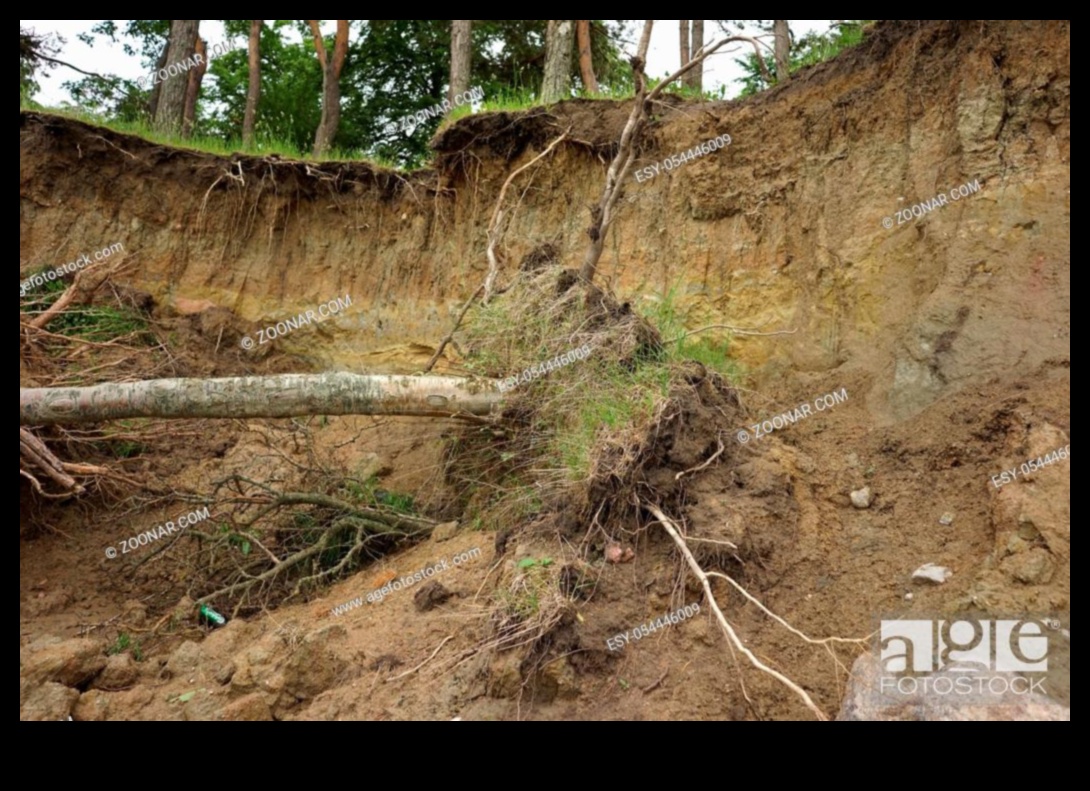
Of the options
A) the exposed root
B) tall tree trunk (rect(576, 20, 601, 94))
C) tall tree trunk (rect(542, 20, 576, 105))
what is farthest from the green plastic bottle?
tall tree trunk (rect(576, 20, 601, 94))

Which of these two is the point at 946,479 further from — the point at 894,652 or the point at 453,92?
the point at 453,92

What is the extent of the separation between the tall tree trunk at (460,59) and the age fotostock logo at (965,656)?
9.34 metres

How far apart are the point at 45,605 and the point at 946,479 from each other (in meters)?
6.20

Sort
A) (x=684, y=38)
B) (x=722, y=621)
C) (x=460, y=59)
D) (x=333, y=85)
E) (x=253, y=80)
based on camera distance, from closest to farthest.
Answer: (x=722, y=621), (x=460, y=59), (x=684, y=38), (x=333, y=85), (x=253, y=80)

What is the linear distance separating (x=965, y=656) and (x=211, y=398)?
4957mm

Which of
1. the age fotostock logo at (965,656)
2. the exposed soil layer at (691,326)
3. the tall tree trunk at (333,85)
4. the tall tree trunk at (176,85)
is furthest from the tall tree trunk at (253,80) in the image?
the age fotostock logo at (965,656)

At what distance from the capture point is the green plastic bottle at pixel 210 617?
5.47 metres

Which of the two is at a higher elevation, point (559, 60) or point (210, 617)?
point (559, 60)

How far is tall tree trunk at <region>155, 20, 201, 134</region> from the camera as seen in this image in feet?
36.5

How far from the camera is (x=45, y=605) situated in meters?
5.82

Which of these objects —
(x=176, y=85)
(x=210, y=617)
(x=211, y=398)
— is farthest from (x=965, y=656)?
(x=176, y=85)

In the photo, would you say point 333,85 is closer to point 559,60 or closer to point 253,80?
point 253,80

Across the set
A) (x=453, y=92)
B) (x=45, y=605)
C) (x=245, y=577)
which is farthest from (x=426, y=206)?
(x=45, y=605)

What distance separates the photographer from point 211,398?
5.73 m
